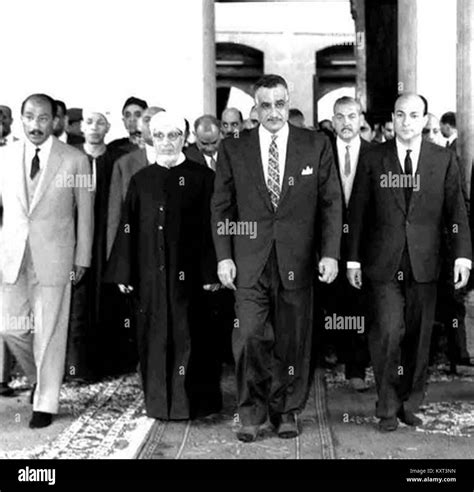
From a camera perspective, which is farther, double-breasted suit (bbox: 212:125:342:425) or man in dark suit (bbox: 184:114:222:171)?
man in dark suit (bbox: 184:114:222:171)

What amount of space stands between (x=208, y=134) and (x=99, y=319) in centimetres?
171

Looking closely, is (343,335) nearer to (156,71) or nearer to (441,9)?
(156,71)

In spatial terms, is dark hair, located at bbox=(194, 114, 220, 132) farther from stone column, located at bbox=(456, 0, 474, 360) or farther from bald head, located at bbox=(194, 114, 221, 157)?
stone column, located at bbox=(456, 0, 474, 360)

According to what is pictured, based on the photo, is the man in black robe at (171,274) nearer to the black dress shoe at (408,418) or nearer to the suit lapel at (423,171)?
the black dress shoe at (408,418)

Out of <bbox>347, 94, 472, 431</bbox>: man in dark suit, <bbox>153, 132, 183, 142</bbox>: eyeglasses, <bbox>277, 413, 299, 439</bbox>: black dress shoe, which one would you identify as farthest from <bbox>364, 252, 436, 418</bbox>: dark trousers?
<bbox>153, 132, 183, 142</bbox>: eyeglasses

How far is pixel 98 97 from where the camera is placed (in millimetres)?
11344

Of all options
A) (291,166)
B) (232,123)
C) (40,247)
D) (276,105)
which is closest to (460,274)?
(291,166)

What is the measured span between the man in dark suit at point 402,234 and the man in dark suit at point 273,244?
0.30 m

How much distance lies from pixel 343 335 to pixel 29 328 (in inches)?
95.8

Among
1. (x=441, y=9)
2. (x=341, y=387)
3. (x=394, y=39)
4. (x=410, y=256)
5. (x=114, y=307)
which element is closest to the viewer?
(x=410, y=256)

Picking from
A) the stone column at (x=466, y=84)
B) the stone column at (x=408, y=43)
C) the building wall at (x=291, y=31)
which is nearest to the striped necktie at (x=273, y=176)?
the stone column at (x=466, y=84)

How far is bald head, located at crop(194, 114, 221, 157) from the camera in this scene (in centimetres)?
868

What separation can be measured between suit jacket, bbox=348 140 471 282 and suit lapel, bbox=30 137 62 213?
185 centimetres
